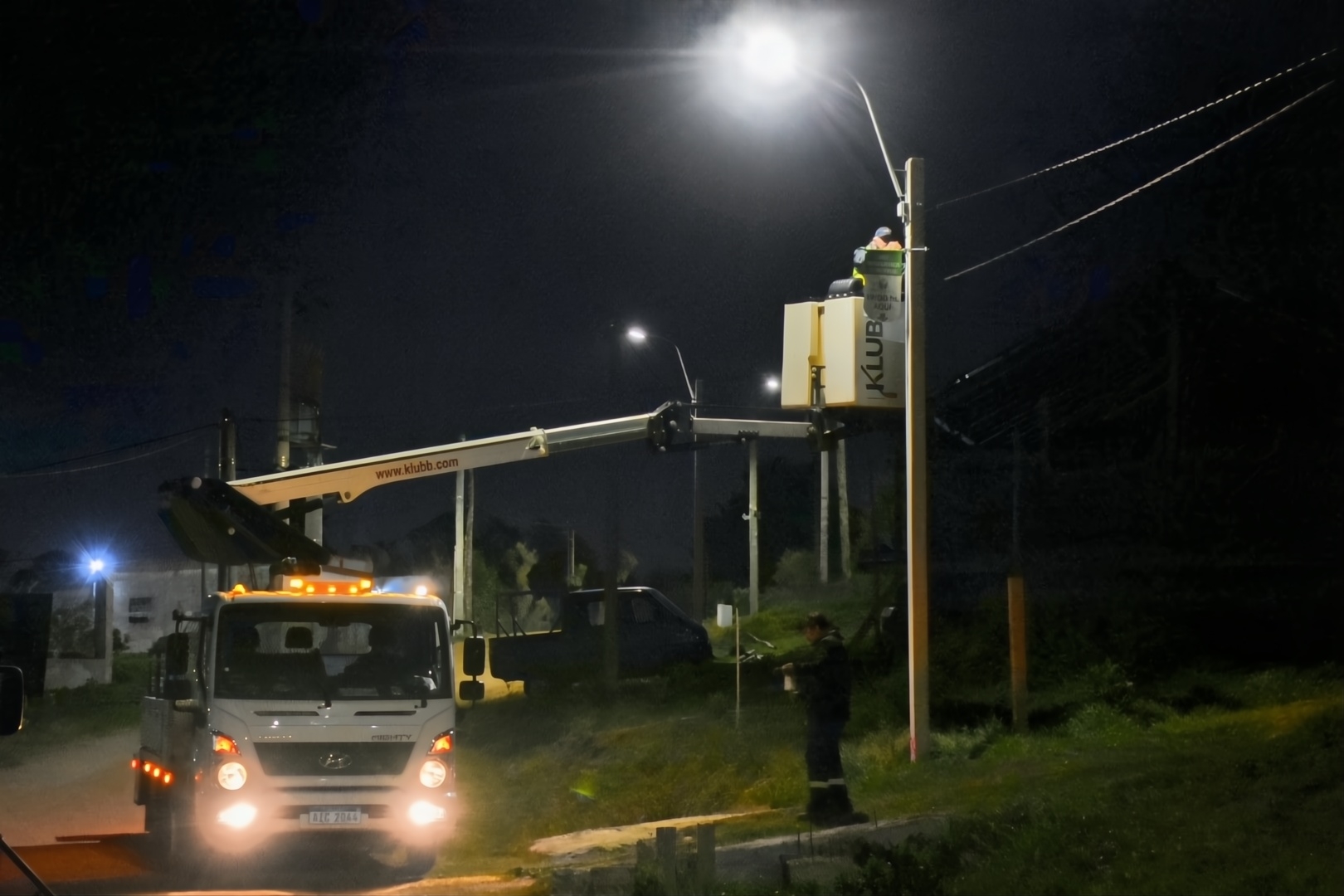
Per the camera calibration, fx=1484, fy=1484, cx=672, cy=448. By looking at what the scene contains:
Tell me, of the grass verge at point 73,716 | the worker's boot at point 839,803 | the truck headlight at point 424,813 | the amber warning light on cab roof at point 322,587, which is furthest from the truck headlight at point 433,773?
the grass verge at point 73,716

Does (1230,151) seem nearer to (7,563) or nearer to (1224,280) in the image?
(1224,280)

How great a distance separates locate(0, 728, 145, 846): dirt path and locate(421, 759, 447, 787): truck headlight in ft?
18.0

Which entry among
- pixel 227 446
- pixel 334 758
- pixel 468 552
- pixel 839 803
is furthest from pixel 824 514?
pixel 334 758

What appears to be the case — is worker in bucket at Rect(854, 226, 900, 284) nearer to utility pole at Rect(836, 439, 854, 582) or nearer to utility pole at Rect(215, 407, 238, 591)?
utility pole at Rect(215, 407, 238, 591)

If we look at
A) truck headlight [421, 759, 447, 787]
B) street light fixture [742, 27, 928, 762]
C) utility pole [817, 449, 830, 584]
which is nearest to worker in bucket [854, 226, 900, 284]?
street light fixture [742, 27, 928, 762]

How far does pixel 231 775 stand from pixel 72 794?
11.1 metres

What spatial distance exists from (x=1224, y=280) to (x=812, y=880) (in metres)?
13.7

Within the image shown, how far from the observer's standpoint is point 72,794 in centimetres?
2022

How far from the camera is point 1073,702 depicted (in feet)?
53.2

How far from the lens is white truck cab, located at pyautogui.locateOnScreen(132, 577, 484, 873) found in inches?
419

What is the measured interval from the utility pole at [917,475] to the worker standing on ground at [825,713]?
228 centimetres

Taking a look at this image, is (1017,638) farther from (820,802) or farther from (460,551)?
(460,551)

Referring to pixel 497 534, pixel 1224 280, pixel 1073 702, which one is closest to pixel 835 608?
pixel 1224 280

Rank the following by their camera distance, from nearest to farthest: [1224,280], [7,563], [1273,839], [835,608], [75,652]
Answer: [1273,839], [1224,280], [835,608], [75,652], [7,563]
